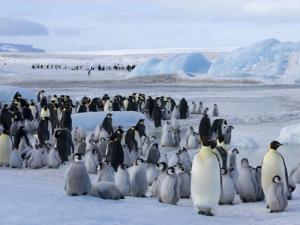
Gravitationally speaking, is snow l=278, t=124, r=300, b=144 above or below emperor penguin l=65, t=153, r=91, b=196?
above

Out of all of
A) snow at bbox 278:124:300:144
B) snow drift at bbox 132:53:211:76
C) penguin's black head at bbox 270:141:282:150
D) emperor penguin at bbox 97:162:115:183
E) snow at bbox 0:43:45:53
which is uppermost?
snow at bbox 0:43:45:53

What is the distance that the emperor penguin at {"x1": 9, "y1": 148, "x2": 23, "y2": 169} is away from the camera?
10.1 meters

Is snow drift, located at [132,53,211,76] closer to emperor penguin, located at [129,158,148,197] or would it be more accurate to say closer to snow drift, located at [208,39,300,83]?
snow drift, located at [208,39,300,83]

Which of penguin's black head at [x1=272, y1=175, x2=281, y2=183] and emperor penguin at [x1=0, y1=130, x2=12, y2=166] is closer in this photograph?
penguin's black head at [x1=272, y1=175, x2=281, y2=183]

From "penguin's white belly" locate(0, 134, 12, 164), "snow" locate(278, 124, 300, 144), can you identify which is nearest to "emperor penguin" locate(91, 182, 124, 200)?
"penguin's white belly" locate(0, 134, 12, 164)

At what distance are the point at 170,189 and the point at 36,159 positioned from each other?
374cm

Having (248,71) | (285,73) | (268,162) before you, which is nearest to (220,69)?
(248,71)

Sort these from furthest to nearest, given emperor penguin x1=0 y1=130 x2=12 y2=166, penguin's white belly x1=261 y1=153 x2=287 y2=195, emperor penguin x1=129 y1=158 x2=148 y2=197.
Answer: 1. emperor penguin x1=0 y1=130 x2=12 y2=166
2. emperor penguin x1=129 y1=158 x2=148 y2=197
3. penguin's white belly x1=261 y1=153 x2=287 y2=195

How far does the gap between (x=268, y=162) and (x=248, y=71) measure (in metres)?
36.3

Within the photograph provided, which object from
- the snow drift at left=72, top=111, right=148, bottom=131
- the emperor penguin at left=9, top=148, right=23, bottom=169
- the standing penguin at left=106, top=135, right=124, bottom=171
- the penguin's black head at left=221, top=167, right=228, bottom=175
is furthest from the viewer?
the snow drift at left=72, top=111, right=148, bottom=131

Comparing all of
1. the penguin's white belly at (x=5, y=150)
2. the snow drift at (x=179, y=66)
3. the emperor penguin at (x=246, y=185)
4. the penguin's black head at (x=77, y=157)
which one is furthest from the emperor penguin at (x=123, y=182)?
the snow drift at (x=179, y=66)

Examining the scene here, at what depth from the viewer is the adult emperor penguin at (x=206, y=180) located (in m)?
6.43

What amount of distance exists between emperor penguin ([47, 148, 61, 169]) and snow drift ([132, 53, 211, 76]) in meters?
37.6

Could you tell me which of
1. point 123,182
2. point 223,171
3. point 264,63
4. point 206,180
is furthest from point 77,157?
point 264,63
